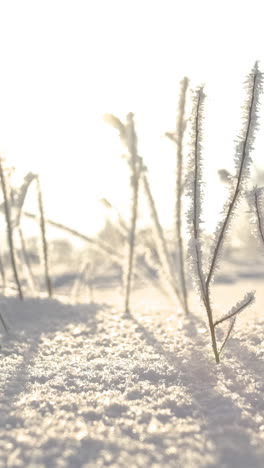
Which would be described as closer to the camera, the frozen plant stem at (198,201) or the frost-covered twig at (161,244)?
the frozen plant stem at (198,201)

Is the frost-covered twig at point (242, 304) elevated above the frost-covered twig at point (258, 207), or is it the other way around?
the frost-covered twig at point (258, 207)

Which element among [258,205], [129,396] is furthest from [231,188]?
[129,396]

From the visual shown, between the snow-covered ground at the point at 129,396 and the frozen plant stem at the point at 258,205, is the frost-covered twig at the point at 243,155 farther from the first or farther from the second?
the snow-covered ground at the point at 129,396

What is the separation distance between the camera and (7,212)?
153 centimetres

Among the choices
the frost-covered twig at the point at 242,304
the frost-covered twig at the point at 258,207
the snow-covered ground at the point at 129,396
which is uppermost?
the frost-covered twig at the point at 258,207

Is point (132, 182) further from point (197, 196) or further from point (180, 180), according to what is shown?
point (197, 196)

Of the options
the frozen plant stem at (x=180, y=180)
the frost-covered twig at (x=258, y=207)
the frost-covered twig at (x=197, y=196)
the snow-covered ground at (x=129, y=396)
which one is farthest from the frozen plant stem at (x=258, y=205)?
the frozen plant stem at (x=180, y=180)

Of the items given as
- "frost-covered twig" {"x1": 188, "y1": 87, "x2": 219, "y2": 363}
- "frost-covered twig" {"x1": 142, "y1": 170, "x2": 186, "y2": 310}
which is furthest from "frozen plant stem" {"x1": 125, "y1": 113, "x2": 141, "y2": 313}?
"frost-covered twig" {"x1": 188, "y1": 87, "x2": 219, "y2": 363}

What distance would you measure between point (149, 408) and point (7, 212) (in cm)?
87

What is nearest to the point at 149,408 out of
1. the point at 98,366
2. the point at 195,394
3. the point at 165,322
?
the point at 195,394

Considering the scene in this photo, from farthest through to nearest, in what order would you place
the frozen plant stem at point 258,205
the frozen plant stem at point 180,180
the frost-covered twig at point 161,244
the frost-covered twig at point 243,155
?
1. the frost-covered twig at point 161,244
2. the frozen plant stem at point 180,180
3. the frozen plant stem at point 258,205
4. the frost-covered twig at point 243,155

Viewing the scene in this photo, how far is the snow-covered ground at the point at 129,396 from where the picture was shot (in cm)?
69

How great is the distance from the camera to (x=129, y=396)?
2.90ft

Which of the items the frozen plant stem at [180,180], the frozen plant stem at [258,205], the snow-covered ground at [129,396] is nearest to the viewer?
the snow-covered ground at [129,396]
